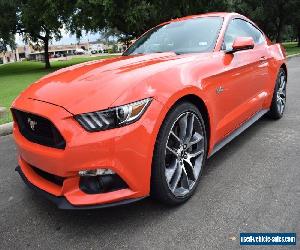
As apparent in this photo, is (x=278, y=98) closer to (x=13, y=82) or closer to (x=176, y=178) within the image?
(x=176, y=178)

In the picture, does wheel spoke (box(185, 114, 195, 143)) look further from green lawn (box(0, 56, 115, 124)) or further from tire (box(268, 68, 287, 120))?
green lawn (box(0, 56, 115, 124))

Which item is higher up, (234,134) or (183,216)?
(234,134)

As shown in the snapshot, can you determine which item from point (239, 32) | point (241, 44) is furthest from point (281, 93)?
point (241, 44)

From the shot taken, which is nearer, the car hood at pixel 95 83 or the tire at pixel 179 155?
the car hood at pixel 95 83

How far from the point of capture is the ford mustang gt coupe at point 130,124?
2604 millimetres

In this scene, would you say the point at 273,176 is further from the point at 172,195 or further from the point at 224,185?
the point at 172,195

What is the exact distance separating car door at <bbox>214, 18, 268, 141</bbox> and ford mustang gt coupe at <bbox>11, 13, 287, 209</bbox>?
2 cm

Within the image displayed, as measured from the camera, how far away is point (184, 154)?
3.23m

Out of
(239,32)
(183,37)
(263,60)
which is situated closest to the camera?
(183,37)

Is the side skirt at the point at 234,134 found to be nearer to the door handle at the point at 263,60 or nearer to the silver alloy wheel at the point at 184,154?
the silver alloy wheel at the point at 184,154

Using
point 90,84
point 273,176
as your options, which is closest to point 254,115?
point 273,176

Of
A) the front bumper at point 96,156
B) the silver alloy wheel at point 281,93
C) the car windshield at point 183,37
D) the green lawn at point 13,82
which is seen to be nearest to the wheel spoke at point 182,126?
the front bumper at point 96,156

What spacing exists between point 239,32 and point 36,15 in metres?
24.0

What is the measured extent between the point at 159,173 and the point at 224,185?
3.16 ft
